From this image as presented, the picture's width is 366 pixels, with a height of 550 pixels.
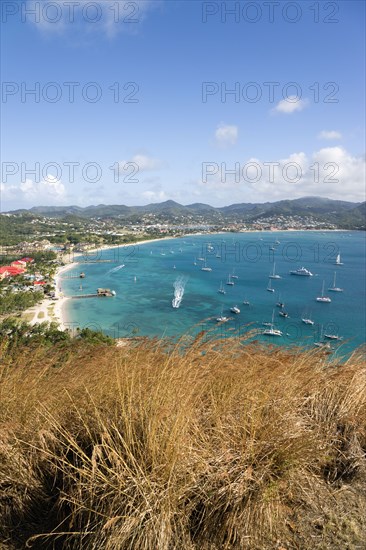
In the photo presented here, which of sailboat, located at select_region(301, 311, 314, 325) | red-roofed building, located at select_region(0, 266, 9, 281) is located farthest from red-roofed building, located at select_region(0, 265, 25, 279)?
sailboat, located at select_region(301, 311, 314, 325)

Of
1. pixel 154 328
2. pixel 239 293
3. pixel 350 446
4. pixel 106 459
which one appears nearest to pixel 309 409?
pixel 350 446

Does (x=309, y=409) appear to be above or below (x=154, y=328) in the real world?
above

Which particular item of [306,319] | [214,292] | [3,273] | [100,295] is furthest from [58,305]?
[306,319]

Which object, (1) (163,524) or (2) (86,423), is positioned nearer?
(1) (163,524)

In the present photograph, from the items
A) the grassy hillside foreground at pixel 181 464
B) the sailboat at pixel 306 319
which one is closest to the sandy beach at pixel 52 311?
the sailboat at pixel 306 319

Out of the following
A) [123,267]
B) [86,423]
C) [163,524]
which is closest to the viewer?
[163,524]

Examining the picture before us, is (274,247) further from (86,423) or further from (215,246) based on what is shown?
(86,423)

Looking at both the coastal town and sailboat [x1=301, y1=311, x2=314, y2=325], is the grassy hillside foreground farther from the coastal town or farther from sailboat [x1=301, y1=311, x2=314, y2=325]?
sailboat [x1=301, y1=311, x2=314, y2=325]
